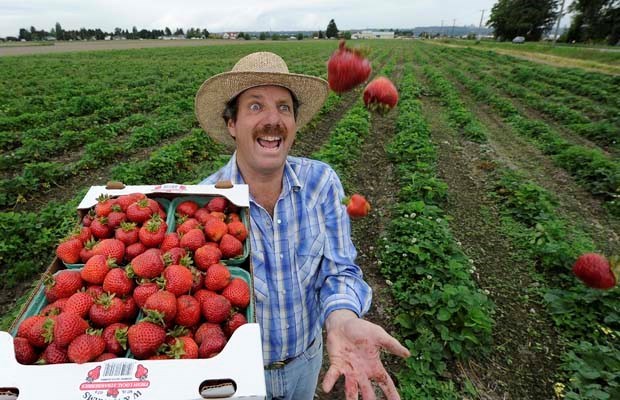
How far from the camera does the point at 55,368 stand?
2.93ft

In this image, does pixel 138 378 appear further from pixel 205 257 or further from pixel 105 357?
pixel 205 257

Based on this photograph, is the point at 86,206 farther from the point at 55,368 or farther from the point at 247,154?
the point at 55,368

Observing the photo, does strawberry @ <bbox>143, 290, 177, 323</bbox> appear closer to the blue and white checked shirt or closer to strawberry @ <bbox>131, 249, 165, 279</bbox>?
strawberry @ <bbox>131, 249, 165, 279</bbox>

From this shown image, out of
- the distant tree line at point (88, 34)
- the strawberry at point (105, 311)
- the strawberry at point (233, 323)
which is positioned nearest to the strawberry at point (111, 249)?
the strawberry at point (105, 311)

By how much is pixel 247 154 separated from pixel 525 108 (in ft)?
45.1

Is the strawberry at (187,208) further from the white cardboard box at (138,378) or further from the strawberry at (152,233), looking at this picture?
the white cardboard box at (138,378)

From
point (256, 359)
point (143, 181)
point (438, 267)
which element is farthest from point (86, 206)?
point (143, 181)

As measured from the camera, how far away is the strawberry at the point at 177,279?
1.21 metres

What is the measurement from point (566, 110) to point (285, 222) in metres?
12.5

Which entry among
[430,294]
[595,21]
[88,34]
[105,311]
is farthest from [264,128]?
[88,34]

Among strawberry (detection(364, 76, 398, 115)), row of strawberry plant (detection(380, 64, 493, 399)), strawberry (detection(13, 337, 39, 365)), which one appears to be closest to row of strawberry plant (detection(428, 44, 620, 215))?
row of strawberry plant (detection(380, 64, 493, 399))

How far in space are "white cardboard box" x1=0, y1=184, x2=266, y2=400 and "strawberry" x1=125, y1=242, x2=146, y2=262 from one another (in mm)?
476

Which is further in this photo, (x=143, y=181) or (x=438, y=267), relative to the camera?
(x=143, y=181)

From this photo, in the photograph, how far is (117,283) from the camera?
122 centimetres
